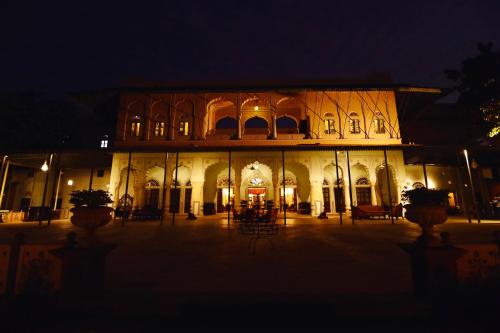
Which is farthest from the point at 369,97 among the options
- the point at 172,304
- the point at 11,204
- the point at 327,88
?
the point at 11,204

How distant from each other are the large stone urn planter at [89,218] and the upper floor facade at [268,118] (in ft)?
46.0

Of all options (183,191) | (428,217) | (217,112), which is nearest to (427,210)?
(428,217)

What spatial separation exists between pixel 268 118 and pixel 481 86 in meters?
12.3

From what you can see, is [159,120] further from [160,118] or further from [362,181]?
[362,181]

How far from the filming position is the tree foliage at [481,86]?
11.0 meters

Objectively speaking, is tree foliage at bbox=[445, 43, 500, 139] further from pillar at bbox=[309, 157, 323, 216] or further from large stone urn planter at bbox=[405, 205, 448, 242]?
large stone urn planter at bbox=[405, 205, 448, 242]

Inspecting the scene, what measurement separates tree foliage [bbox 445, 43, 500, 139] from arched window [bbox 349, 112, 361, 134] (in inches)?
238

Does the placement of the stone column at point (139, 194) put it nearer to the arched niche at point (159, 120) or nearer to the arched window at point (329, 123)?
the arched niche at point (159, 120)

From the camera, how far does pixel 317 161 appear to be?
1694 cm

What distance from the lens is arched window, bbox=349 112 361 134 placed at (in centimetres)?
1781

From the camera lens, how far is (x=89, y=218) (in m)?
3.41

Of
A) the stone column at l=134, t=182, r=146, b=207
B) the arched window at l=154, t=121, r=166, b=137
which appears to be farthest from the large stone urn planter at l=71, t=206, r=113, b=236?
the arched window at l=154, t=121, r=166, b=137

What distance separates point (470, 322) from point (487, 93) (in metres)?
13.3

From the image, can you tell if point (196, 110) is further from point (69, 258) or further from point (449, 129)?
point (449, 129)
